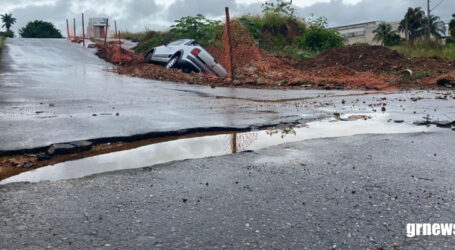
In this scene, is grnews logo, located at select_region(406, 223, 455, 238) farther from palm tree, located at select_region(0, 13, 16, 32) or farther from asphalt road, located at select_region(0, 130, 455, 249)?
palm tree, located at select_region(0, 13, 16, 32)

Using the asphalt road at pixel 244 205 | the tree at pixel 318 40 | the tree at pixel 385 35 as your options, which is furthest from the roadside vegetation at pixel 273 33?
the tree at pixel 385 35

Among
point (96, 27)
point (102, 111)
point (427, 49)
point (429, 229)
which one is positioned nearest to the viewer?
point (429, 229)

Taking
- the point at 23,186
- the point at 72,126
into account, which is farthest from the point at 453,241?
the point at 72,126

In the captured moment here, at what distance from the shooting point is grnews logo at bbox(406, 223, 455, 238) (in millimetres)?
2469

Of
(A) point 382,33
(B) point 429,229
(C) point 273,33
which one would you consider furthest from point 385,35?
(B) point 429,229

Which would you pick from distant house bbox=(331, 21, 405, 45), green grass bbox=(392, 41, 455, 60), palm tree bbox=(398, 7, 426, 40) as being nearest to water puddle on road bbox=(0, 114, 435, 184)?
green grass bbox=(392, 41, 455, 60)

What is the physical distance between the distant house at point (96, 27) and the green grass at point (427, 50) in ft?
107

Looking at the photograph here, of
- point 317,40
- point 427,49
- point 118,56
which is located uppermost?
point 317,40

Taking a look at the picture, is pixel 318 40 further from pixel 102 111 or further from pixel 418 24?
pixel 418 24

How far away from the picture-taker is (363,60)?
774 inches

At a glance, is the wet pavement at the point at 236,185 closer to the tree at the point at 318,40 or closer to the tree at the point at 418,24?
the tree at the point at 318,40

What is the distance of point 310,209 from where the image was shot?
9.27ft

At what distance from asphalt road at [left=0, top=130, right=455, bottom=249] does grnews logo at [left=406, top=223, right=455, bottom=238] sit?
0.17ft

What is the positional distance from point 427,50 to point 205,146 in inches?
857
